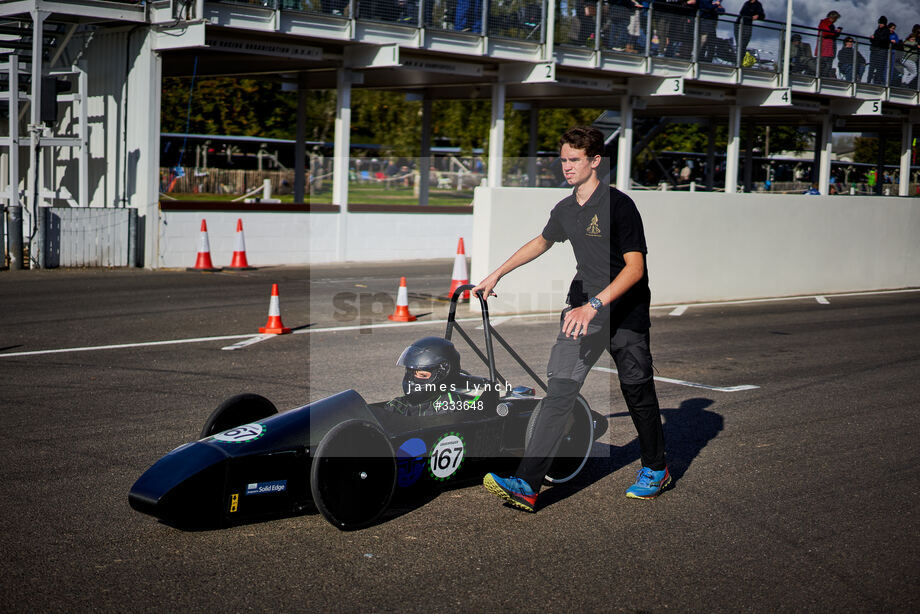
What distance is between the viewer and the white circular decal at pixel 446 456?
5.10 m

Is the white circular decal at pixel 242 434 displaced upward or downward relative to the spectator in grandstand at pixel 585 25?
downward

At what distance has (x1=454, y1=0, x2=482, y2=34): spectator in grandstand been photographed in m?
20.5

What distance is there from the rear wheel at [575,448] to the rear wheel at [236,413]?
1.70m

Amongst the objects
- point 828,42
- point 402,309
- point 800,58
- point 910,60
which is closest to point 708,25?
point 800,58

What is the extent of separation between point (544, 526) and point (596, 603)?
976 mm

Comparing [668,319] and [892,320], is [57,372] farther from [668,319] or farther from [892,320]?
[892,320]

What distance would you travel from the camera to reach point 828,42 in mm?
26484

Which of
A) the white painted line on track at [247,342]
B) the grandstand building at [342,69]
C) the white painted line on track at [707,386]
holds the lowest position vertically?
the white painted line on track at [707,386]

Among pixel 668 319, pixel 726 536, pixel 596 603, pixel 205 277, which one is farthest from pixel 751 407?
pixel 205 277

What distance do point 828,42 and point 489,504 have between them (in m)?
25.0

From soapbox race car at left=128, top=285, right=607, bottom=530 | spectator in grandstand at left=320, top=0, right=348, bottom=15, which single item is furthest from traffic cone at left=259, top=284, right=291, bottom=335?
spectator in grandstand at left=320, top=0, right=348, bottom=15

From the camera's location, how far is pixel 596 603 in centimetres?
393

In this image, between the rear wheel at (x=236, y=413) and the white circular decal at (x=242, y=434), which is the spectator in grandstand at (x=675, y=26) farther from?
the white circular decal at (x=242, y=434)

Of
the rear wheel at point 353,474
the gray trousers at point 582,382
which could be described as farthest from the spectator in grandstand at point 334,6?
the rear wheel at point 353,474
